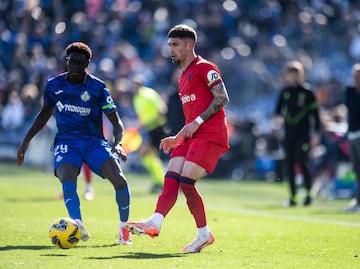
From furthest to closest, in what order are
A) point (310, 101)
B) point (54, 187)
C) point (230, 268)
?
→ point (54, 187) < point (310, 101) < point (230, 268)

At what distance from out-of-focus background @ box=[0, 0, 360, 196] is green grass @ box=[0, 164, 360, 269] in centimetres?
480

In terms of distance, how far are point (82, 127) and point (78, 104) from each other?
0.26 m

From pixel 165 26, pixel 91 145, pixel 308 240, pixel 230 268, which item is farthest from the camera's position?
pixel 165 26

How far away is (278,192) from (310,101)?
430 centimetres

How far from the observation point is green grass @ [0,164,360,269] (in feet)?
30.8

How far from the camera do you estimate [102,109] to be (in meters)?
10.9

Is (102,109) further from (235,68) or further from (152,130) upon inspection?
(235,68)

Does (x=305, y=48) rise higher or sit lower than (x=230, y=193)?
higher

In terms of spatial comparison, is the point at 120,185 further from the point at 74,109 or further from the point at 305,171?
the point at 305,171

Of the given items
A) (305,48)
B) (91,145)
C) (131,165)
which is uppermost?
(305,48)

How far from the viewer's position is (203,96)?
10.5m

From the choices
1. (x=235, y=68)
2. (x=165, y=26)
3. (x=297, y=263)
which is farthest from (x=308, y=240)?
(x=165, y=26)

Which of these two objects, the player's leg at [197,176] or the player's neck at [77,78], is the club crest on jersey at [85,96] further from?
the player's leg at [197,176]

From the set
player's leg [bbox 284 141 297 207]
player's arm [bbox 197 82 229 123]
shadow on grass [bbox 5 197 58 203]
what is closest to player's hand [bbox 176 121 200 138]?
player's arm [bbox 197 82 229 123]
